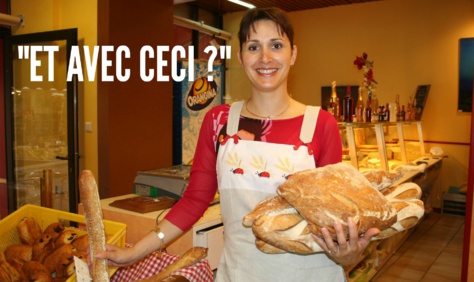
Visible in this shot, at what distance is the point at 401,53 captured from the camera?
725cm

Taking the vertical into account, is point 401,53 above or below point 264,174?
above

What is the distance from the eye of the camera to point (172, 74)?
17.0ft

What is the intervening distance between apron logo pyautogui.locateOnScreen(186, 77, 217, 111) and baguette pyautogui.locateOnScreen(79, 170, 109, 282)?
13.8 feet

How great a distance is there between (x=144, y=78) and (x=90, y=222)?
12.5ft

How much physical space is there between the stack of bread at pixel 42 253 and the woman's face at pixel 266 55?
0.86 meters

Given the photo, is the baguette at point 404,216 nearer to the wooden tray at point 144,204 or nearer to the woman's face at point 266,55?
the woman's face at point 266,55

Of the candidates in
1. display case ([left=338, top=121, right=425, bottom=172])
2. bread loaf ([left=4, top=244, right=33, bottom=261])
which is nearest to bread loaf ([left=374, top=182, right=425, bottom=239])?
bread loaf ([left=4, top=244, right=33, bottom=261])

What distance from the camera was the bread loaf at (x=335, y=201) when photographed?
98 centimetres

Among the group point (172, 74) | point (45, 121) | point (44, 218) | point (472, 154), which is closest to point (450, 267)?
point (472, 154)

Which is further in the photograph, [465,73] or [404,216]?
[465,73]

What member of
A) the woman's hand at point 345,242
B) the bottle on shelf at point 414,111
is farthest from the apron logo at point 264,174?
the bottle on shelf at point 414,111

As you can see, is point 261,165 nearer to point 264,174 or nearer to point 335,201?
point 264,174

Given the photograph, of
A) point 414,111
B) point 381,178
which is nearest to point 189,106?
point 414,111

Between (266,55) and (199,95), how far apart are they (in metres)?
4.23
